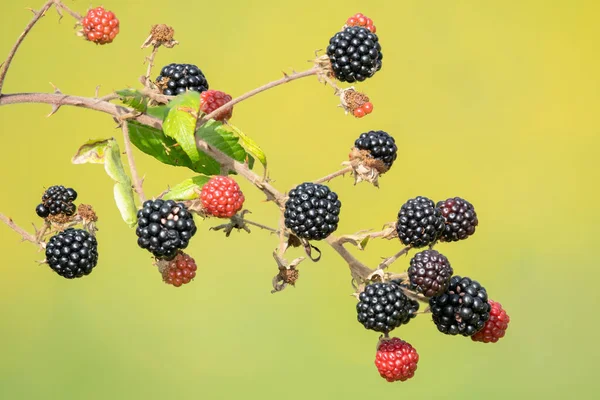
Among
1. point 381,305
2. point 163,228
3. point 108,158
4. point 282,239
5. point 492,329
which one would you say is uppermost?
point 108,158

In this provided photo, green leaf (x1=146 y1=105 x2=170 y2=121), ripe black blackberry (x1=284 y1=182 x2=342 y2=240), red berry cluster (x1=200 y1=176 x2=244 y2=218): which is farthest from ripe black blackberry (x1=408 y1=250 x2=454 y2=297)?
green leaf (x1=146 y1=105 x2=170 y2=121)

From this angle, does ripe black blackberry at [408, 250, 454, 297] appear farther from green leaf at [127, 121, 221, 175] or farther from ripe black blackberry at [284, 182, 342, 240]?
green leaf at [127, 121, 221, 175]

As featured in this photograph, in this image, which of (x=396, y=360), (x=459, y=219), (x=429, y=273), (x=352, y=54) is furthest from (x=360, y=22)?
(x=396, y=360)

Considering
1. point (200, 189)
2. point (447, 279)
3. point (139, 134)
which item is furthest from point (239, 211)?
point (447, 279)

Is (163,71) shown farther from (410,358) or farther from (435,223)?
(410,358)

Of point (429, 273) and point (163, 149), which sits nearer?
point (429, 273)

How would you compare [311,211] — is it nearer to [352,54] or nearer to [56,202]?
[352,54]

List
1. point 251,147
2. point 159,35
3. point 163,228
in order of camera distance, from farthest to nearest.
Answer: point 159,35
point 251,147
point 163,228

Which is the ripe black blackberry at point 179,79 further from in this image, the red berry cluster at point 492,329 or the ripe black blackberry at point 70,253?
the red berry cluster at point 492,329
